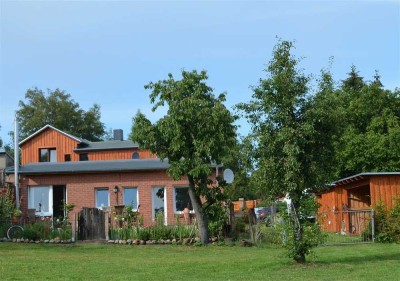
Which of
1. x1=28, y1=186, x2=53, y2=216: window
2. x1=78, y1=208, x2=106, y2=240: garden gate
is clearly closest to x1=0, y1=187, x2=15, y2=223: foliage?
x1=78, y1=208, x2=106, y2=240: garden gate

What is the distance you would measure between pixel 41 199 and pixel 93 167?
9.97 ft

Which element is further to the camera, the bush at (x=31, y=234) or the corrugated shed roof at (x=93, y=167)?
the corrugated shed roof at (x=93, y=167)

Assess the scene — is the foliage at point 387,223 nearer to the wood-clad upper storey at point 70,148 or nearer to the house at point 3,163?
the house at point 3,163

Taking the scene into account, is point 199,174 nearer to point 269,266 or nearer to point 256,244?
point 256,244

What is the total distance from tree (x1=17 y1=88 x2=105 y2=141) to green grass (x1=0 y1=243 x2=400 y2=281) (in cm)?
5011

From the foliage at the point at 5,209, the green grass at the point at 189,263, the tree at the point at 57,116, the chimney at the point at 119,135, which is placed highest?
the tree at the point at 57,116

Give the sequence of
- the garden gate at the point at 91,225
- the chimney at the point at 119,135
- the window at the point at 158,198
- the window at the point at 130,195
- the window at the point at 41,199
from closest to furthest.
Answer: the garden gate at the point at 91,225, the window at the point at 158,198, the window at the point at 130,195, the window at the point at 41,199, the chimney at the point at 119,135

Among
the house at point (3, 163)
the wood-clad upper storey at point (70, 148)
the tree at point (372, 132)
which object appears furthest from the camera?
the wood-clad upper storey at point (70, 148)

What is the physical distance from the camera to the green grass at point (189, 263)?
1218 cm

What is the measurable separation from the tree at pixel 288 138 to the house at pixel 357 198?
403cm

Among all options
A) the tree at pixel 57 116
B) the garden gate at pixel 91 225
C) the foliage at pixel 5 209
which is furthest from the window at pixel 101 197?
the tree at pixel 57 116

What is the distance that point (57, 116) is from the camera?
6825cm

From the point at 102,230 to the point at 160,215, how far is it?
2.13 m

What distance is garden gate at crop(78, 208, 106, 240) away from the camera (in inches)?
859
